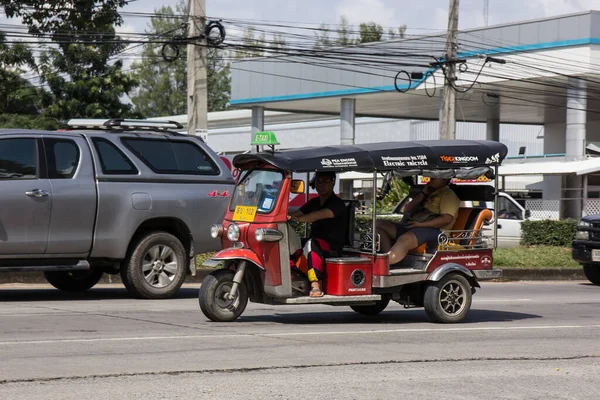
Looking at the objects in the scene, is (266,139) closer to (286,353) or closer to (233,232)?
(233,232)

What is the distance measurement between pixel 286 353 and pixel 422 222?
132 inches

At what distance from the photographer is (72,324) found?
10211 millimetres

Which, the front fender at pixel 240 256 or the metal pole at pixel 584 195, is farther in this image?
the metal pole at pixel 584 195

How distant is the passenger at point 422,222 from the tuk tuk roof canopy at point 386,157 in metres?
0.29

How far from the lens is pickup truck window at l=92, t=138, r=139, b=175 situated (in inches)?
499

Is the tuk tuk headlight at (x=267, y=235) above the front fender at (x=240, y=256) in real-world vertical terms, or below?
above

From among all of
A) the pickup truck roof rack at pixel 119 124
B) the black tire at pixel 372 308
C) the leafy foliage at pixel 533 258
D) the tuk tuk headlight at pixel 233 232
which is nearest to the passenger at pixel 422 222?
the black tire at pixel 372 308

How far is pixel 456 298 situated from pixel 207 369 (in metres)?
4.34

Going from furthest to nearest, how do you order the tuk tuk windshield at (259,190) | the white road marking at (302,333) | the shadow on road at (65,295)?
1. the shadow on road at (65,295)
2. the tuk tuk windshield at (259,190)
3. the white road marking at (302,333)

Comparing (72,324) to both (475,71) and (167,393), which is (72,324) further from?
→ (475,71)

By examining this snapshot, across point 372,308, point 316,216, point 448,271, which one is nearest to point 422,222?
point 448,271

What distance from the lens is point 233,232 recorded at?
1033 cm

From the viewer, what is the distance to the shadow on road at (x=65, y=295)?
13.2 meters

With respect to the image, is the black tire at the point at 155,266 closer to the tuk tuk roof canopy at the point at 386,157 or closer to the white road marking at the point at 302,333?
the tuk tuk roof canopy at the point at 386,157
